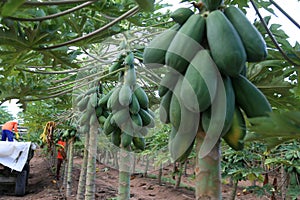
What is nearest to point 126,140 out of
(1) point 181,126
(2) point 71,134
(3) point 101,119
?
(3) point 101,119

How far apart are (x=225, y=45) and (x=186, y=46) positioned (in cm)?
12

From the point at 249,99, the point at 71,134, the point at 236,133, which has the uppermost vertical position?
the point at 249,99

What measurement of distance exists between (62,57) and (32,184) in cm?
668

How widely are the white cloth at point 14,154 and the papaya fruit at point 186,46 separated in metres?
6.12

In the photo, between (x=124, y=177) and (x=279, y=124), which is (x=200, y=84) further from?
(x=124, y=177)

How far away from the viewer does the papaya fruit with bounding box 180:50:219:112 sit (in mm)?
944

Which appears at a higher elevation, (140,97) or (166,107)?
(140,97)

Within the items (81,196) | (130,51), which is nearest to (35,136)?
(81,196)

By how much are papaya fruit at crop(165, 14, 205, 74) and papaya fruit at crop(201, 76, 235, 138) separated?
12 centimetres

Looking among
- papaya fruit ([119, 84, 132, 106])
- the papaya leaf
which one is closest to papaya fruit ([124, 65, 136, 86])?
papaya fruit ([119, 84, 132, 106])

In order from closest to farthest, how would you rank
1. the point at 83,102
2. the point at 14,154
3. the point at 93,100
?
1. the point at 93,100
2. the point at 83,102
3. the point at 14,154

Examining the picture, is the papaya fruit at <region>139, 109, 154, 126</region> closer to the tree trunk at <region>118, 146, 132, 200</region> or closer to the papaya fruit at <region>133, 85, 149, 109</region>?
the papaya fruit at <region>133, 85, 149, 109</region>

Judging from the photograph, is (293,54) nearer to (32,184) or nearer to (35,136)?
(32,184)

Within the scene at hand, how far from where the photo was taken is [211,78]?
0.96 meters
